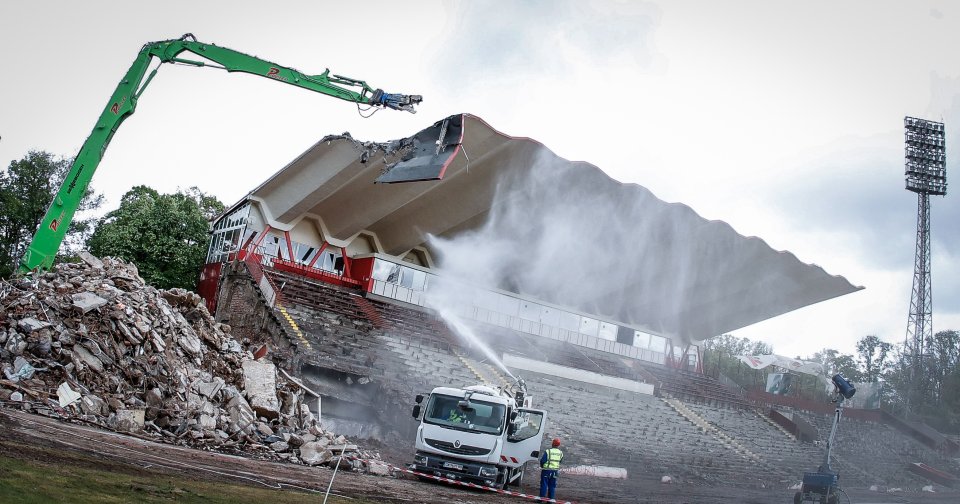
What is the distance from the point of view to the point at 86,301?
53.7ft

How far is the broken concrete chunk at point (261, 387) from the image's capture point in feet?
56.9

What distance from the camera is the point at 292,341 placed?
2481 cm

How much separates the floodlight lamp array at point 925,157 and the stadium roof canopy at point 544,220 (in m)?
16.0

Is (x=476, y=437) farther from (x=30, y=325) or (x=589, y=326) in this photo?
Result: (x=589, y=326)

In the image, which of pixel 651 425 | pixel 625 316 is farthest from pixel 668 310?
pixel 651 425

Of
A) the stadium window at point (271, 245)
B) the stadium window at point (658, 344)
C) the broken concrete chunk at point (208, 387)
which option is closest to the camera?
the broken concrete chunk at point (208, 387)

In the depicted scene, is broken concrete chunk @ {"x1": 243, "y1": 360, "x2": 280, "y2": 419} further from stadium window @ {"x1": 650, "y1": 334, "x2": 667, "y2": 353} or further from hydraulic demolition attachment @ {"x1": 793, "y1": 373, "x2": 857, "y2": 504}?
stadium window @ {"x1": 650, "y1": 334, "x2": 667, "y2": 353}

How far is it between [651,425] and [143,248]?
87.9 feet

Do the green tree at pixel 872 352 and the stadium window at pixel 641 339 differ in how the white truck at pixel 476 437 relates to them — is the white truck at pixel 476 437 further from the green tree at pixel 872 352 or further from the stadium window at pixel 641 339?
the green tree at pixel 872 352

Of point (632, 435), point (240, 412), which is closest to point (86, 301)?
point (240, 412)

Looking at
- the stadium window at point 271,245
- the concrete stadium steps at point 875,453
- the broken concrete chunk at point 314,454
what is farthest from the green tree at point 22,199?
the concrete stadium steps at point 875,453

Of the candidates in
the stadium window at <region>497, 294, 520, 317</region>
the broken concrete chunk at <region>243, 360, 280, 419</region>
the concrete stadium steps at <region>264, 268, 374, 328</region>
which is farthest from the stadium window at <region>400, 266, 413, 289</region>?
the broken concrete chunk at <region>243, 360, 280, 419</region>

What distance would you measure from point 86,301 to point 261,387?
4.44 metres

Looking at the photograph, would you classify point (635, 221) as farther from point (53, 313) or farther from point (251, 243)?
point (53, 313)
